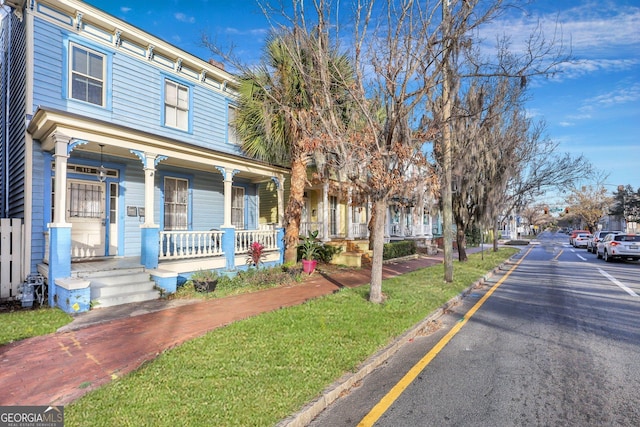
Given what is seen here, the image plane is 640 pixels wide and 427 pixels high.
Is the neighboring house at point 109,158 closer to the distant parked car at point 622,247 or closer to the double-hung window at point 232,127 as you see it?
the double-hung window at point 232,127

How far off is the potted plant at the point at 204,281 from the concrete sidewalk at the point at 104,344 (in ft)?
2.49

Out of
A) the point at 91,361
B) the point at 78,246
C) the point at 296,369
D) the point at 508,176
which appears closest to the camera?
the point at 296,369

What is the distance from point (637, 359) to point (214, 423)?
17.9 feet

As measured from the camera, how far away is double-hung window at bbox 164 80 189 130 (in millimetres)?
12242

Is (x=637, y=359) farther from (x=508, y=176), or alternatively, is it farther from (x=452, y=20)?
(x=508, y=176)

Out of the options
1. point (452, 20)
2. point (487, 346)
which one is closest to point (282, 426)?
point (487, 346)

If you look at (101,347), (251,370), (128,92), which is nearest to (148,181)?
(128,92)

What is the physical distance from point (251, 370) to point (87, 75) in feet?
33.6

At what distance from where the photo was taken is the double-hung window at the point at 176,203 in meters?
12.0

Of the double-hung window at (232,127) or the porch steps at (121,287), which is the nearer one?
the porch steps at (121,287)

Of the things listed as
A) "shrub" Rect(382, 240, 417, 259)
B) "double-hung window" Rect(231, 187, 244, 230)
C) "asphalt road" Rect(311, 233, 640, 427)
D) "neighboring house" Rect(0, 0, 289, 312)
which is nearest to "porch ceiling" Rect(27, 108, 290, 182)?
"neighboring house" Rect(0, 0, 289, 312)

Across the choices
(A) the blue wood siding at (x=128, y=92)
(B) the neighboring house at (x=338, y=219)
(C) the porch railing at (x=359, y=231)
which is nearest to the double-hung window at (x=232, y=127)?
(A) the blue wood siding at (x=128, y=92)

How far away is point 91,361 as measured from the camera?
15.3 ft

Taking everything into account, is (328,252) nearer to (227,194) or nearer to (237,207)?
(237,207)
